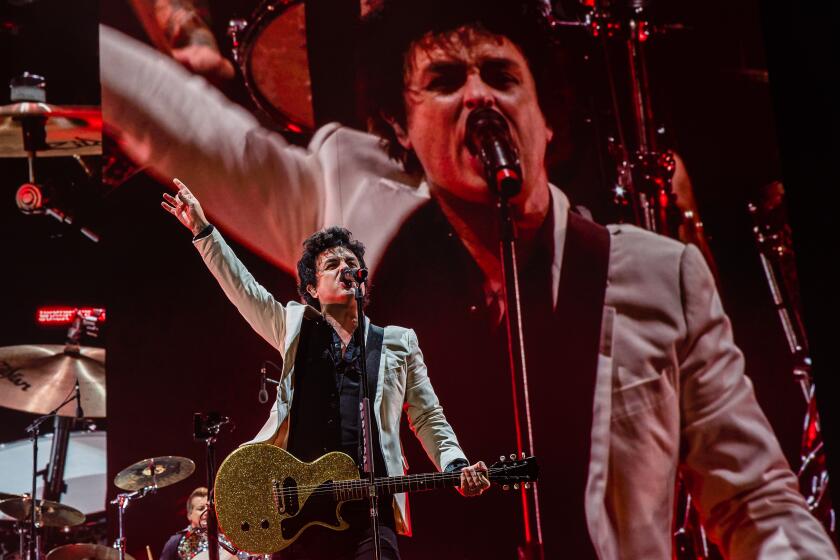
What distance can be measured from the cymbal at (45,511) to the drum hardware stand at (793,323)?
4.11 m

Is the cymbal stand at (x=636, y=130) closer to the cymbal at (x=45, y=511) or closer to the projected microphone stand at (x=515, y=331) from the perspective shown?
the projected microphone stand at (x=515, y=331)

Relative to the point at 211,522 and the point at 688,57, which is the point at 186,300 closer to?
the point at 211,522

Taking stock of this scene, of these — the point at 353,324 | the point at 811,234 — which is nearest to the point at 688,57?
the point at 811,234

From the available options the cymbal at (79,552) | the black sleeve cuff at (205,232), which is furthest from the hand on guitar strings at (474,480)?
the cymbal at (79,552)

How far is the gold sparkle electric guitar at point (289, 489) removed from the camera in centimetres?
343

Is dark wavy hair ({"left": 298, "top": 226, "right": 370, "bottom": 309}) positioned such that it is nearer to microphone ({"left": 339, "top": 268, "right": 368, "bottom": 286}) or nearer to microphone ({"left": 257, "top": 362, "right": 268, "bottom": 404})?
microphone ({"left": 257, "top": 362, "right": 268, "bottom": 404})

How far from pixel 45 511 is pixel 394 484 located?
2.66 metres

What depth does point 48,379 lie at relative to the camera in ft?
17.1

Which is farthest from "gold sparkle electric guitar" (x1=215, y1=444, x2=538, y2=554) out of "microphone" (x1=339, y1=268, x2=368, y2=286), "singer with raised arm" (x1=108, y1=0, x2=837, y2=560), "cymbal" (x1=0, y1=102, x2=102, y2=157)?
"cymbal" (x1=0, y1=102, x2=102, y2=157)

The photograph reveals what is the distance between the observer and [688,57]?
17.2 feet

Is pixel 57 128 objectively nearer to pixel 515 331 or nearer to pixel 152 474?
pixel 152 474

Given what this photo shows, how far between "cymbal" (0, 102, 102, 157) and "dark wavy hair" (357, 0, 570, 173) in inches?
69.7

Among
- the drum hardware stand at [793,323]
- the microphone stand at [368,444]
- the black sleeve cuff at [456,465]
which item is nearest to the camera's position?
the microphone stand at [368,444]

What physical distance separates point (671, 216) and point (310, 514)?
2.79 meters
